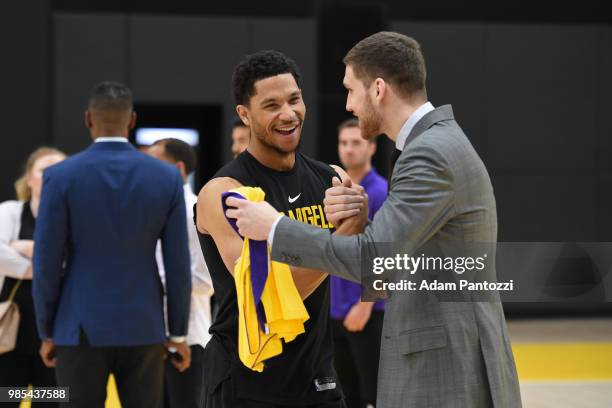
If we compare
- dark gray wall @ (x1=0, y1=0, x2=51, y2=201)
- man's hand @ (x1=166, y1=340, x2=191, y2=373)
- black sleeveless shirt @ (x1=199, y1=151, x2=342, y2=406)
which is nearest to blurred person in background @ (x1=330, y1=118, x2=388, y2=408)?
man's hand @ (x1=166, y1=340, x2=191, y2=373)

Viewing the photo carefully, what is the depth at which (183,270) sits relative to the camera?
4.05m

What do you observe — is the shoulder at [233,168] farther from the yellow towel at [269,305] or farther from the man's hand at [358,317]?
the man's hand at [358,317]

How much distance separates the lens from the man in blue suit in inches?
147

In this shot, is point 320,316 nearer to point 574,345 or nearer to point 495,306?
point 495,306

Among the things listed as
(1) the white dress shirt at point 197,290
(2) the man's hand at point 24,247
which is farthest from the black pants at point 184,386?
(2) the man's hand at point 24,247

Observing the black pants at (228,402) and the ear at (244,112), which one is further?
the ear at (244,112)

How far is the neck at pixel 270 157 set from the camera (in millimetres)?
3184

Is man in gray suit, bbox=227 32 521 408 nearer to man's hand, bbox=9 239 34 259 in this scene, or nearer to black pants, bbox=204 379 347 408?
black pants, bbox=204 379 347 408

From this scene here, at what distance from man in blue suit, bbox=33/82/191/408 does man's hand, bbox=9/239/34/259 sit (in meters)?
1.00

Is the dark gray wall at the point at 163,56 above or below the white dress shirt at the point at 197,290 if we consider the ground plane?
above

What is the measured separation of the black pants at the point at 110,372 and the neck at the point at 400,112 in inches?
72.8

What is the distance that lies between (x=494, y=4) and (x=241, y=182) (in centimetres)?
1026

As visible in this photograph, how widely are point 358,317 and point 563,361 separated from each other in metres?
4.31

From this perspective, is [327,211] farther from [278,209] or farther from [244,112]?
[244,112]
